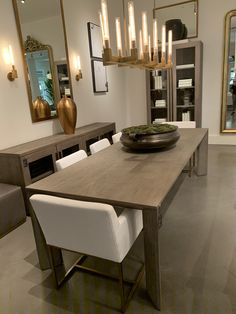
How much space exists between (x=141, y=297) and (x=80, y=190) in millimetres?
797

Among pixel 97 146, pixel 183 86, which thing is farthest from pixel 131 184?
pixel 183 86

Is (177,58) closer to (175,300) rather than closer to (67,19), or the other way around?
(67,19)

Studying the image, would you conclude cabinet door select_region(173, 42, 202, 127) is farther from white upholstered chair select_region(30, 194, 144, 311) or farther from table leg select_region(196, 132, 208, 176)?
white upholstered chair select_region(30, 194, 144, 311)

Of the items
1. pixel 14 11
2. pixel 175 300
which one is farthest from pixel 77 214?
pixel 14 11

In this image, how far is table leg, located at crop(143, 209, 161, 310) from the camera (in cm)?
131

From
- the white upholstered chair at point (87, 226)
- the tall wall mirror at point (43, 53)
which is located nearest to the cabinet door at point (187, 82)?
the tall wall mirror at point (43, 53)

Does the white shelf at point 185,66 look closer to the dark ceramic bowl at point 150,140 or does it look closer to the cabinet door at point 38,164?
the dark ceramic bowl at point 150,140

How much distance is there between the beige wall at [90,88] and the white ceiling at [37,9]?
170mm

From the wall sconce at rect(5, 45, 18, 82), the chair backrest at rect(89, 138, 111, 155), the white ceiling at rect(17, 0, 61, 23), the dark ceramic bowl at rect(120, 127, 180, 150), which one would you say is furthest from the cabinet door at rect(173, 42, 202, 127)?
the wall sconce at rect(5, 45, 18, 82)

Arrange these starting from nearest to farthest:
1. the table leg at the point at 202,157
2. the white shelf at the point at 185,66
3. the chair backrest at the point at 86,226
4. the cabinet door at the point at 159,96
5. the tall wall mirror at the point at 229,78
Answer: the chair backrest at the point at 86,226
the table leg at the point at 202,157
the tall wall mirror at the point at 229,78
the white shelf at the point at 185,66
the cabinet door at the point at 159,96

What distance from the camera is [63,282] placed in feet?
5.63

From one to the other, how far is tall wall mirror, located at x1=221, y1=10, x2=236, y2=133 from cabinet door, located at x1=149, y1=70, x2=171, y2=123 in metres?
1.12

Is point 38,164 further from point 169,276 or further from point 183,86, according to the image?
point 183,86

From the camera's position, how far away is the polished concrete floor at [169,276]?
1.51 metres
